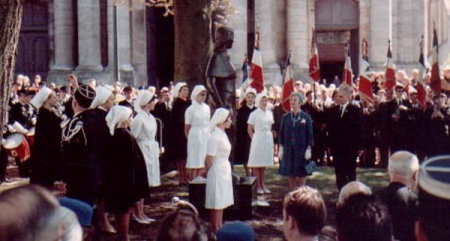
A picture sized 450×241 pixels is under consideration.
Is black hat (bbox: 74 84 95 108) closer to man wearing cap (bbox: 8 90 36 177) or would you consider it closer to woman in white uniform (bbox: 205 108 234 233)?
woman in white uniform (bbox: 205 108 234 233)

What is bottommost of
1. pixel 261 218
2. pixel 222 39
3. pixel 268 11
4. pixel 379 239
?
pixel 261 218

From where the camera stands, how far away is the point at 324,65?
3538 cm

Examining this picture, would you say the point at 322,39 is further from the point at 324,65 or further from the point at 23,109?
the point at 23,109

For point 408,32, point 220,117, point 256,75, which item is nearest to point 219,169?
point 220,117

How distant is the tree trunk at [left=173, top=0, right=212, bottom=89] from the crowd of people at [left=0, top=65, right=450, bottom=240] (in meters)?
0.98

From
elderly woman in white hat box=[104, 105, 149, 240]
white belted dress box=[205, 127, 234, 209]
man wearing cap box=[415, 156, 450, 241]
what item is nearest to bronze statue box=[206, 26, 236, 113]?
white belted dress box=[205, 127, 234, 209]

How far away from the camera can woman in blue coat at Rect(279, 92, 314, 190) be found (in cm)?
1307

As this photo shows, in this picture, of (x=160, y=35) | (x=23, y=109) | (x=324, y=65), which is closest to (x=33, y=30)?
(x=160, y=35)

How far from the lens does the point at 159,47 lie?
121 ft

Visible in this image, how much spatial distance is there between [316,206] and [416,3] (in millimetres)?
28209

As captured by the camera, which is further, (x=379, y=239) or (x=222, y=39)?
(x=222, y=39)

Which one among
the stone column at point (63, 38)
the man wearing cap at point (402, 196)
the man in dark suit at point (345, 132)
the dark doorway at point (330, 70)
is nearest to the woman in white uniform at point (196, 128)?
the man in dark suit at point (345, 132)

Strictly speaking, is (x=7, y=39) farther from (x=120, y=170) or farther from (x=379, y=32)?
(x=379, y=32)

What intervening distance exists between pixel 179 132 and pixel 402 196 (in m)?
10.2
